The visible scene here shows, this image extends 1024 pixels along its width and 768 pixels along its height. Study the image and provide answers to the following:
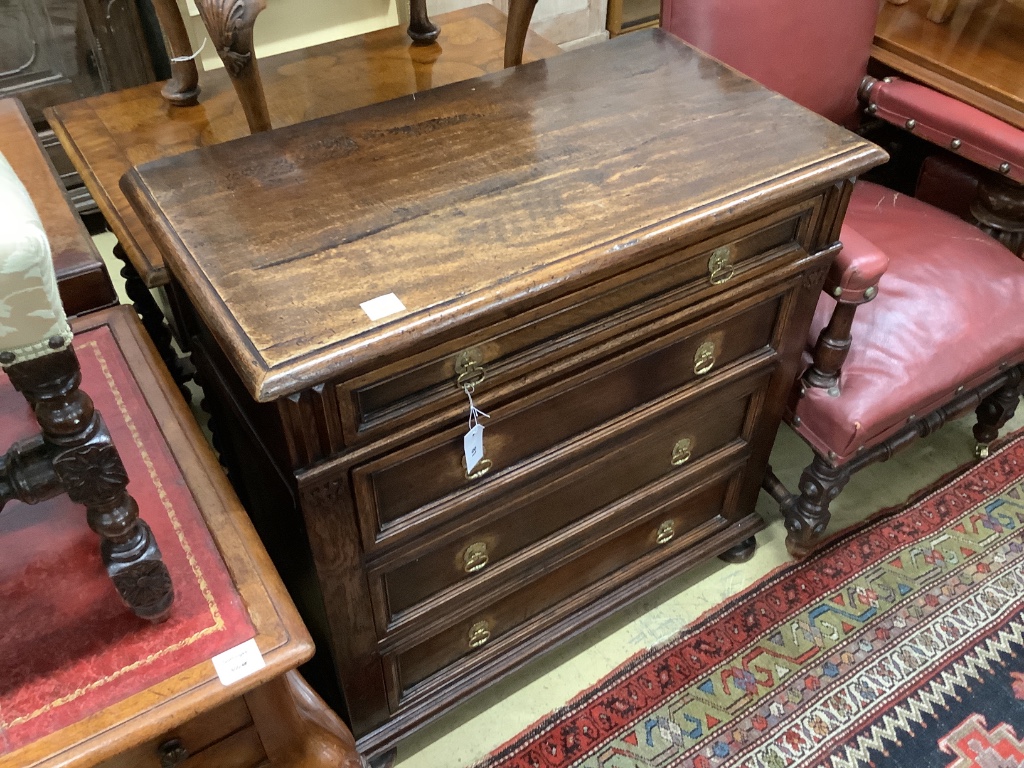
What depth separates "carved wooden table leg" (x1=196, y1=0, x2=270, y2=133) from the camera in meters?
1.01

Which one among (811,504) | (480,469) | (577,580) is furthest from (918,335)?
(480,469)

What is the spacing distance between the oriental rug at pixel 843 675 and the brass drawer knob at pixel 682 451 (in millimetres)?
395

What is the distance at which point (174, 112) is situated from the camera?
1423 millimetres

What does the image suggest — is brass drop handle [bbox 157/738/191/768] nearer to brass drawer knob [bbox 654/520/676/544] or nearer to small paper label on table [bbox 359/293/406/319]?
small paper label on table [bbox 359/293/406/319]

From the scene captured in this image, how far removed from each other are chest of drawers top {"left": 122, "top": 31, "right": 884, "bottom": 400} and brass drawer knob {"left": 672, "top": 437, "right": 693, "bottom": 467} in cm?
41

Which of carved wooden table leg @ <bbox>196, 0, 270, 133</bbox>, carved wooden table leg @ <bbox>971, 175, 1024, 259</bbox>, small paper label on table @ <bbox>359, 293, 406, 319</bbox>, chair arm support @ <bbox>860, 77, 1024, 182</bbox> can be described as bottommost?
carved wooden table leg @ <bbox>971, 175, 1024, 259</bbox>

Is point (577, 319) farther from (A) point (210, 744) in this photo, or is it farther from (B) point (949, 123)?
(B) point (949, 123)

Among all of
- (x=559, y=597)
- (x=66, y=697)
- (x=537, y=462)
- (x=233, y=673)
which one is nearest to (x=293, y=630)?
(x=233, y=673)

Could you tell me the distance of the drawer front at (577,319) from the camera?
86 centimetres

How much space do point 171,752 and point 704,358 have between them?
0.81 metres

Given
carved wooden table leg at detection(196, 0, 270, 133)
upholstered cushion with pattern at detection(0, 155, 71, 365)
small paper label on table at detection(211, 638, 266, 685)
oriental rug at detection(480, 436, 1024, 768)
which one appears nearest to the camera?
upholstered cushion with pattern at detection(0, 155, 71, 365)

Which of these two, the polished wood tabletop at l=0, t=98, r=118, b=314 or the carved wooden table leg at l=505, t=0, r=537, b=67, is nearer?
the polished wood tabletop at l=0, t=98, r=118, b=314

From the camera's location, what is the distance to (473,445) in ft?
3.20

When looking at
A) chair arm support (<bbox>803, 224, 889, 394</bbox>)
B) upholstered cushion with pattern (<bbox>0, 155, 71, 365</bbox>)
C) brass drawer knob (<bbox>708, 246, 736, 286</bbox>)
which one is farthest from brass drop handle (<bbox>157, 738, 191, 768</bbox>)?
chair arm support (<bbox>803, 224, 889, 394</bbox>)
